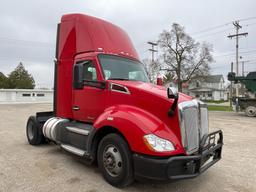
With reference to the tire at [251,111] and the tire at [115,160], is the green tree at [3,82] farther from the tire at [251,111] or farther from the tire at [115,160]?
the tire at [115,160]

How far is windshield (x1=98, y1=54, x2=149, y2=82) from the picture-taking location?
4.64 meters

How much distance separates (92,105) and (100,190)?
5.61 feet

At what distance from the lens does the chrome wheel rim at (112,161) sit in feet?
12.1

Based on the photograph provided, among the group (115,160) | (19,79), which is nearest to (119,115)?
(115,160)

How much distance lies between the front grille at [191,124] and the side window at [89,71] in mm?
1968

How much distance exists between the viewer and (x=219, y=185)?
395 cm

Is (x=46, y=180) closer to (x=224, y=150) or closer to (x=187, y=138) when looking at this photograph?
(x=187, y=138)

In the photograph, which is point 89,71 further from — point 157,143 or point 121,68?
point 157,143

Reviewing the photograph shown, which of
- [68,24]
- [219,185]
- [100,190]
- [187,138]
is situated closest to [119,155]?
[100,190]

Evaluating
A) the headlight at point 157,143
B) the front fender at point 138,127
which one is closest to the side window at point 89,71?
the front fender at point 138,127

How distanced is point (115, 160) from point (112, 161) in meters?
0.08

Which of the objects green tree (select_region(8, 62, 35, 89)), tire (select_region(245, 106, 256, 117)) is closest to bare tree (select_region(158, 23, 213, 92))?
tire (select_region(245, 106, 256, 117))

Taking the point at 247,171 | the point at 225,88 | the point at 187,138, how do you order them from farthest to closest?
the point at 225,88
the point at 247,171
the point at 187,138

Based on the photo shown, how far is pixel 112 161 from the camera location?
377cm
